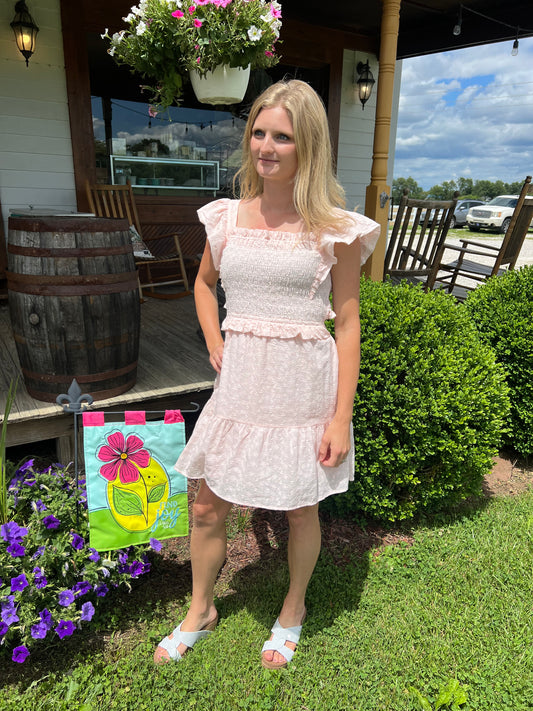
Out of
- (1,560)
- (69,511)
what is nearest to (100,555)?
(69,511)

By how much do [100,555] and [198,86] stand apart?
212cm

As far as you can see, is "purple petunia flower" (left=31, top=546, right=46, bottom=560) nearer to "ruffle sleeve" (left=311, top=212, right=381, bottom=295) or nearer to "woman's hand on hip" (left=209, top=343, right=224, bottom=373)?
"woman's hand on hip" (left=209, top=343, right=224, bottom=373)

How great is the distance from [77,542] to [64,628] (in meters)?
0.27

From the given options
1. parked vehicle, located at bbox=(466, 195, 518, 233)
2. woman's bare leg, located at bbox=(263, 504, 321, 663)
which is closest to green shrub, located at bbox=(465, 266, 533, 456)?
woman's bare leg, located at bbox=(263, 504, 321, 663)

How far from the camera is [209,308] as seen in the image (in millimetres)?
1631

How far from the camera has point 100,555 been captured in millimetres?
1838

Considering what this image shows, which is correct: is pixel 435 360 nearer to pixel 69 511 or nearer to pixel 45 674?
pixel 69 511

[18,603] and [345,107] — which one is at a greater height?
[345,107]

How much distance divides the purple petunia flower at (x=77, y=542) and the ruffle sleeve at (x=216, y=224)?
1.08 metres

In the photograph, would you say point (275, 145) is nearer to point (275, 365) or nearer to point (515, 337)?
point (275, 365)

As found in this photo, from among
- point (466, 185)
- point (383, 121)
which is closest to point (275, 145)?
point (383, 121)

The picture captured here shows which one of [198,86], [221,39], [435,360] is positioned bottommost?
[435,360]

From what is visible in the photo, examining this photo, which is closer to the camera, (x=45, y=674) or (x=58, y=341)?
(x=45, y=674)

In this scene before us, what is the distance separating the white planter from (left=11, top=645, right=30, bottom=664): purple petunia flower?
2384 mm
